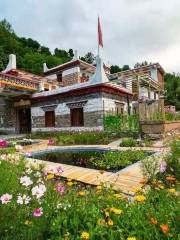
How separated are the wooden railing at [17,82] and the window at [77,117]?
4.81 metres

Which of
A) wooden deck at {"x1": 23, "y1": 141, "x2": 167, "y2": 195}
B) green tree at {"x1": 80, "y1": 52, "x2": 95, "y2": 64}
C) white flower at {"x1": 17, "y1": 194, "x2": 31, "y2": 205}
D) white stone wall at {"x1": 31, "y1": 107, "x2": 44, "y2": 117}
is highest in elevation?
green tree at {"x1": 80, "y1": 52, "x2": 95, "y2": 64}

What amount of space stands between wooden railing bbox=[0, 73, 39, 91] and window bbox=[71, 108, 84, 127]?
481cm

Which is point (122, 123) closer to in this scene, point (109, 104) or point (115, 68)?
point (109, 104)

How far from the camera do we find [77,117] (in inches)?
530

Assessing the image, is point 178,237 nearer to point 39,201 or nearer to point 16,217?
point 39,201

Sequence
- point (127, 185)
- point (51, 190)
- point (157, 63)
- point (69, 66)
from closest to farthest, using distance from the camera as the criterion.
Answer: point (51, 190) < point (127, 185) < point (157, 63) < point (69, 66)

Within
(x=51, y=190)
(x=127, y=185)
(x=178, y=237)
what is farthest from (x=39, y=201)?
(x=127, y=185)

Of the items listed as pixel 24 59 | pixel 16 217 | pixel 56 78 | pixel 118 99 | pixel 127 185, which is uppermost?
pixel 24 59

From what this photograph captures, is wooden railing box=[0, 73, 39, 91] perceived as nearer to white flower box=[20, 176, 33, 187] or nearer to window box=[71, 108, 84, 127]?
window box=[71, 108, 84, 127]

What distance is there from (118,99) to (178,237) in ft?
43.0

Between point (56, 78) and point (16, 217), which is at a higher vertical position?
point (56, 78)

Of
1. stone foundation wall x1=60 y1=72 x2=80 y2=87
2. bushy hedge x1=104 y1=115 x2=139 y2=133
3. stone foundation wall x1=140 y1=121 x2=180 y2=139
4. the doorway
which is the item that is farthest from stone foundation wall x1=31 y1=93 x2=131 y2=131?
stone foundation wall x1=60 y1=72 x2=80 y2=87

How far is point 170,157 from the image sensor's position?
3.60 m

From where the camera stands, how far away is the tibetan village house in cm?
1220
